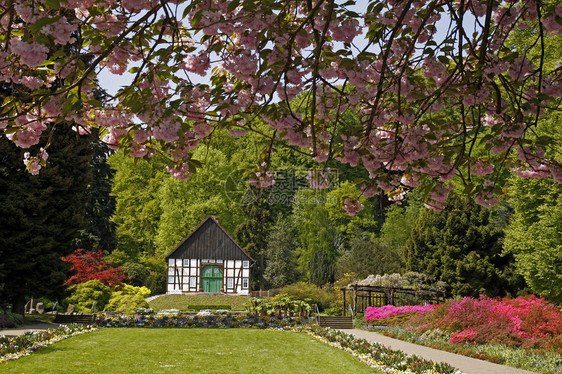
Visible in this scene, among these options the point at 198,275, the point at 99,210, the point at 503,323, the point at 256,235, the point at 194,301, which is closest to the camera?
the point at 503,323

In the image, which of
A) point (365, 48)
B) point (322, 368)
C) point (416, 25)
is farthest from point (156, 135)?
point (322, 368)

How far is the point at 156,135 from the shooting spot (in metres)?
Answer: 3.65

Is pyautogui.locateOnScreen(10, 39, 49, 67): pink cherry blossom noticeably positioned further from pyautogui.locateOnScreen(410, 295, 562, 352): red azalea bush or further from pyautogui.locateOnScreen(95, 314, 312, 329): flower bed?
pyautogui.locateOnScreen(95, 314, 312, 329): flower bed

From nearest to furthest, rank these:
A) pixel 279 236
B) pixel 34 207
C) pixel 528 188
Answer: pixel 34 207, pixel 528 188, pixel 279 236

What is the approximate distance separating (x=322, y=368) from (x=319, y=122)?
6.28 metres

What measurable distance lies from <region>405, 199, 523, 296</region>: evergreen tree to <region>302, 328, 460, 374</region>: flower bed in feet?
32.6

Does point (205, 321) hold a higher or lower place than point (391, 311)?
lower

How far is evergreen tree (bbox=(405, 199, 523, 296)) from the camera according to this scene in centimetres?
2227

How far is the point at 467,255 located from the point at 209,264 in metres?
16.6

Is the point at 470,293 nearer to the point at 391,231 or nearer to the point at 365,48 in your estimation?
the point at 391,231

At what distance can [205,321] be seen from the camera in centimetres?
1859

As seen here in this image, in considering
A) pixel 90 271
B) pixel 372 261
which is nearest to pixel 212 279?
pixel 372 261

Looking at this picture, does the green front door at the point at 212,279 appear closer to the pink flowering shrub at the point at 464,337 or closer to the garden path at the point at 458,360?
the garden path at the point at 458,360

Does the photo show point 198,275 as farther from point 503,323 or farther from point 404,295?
point 503,323
